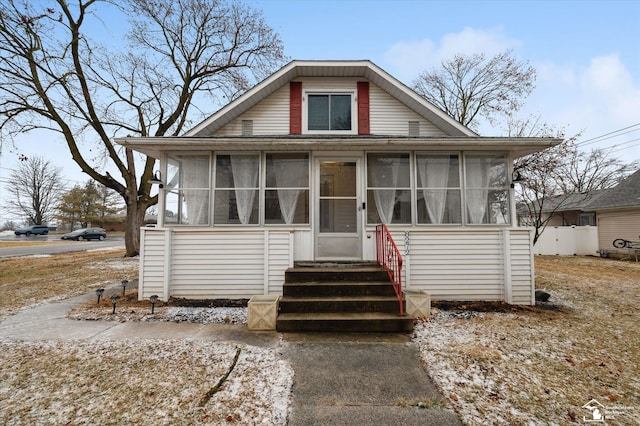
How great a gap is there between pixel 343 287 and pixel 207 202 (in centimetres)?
347

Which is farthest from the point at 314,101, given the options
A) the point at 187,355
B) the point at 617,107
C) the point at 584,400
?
the point at 617,107

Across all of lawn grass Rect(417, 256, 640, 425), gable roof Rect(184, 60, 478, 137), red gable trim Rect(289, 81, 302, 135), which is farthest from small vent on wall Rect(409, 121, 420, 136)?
lawn grass Rect(417, 256, 640, 425)

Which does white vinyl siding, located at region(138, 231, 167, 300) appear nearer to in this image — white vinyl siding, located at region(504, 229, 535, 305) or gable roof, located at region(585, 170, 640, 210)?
white vinyl siding, located at region(504, 229, 535, 305)

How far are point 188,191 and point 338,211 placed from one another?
3.34 meters

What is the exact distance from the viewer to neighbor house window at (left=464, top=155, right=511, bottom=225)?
5.93m

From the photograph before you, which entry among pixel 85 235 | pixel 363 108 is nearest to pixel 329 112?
pixel 363 108

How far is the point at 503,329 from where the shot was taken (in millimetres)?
4246

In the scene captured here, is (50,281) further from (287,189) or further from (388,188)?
(388,188)

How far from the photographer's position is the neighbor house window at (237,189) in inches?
235

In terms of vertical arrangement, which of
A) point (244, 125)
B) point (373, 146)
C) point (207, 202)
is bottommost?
point (207, 202)

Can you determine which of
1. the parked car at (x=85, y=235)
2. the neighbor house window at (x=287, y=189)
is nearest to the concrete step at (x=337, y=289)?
the neighbor house window at (x=287, y=189)

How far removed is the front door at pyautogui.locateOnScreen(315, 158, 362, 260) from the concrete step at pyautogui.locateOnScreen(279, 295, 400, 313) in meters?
1.52

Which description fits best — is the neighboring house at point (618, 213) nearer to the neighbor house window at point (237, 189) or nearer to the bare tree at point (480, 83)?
the bare tree at point (480, 83)

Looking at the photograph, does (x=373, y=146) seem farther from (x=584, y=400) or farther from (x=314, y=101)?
(x=584, y=400)
